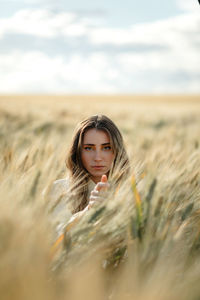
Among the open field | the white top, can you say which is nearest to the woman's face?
the open field

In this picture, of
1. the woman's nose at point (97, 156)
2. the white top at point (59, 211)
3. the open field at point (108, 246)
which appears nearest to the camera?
the open field at point (108, 246)

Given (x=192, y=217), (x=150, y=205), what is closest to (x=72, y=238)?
(x=150, y=205)

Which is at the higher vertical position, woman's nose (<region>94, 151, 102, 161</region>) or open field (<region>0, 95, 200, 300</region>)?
woman's nose (<region>94, 151, 102, 161</region>)

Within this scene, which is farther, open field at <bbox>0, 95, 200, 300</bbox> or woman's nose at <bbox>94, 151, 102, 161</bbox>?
woman's nose at <bbox>94, 151, 102, 161</bbox>

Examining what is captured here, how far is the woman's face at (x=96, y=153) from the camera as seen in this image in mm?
1854

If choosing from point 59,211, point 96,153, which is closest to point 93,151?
point 96,153

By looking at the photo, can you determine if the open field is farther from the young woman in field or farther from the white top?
the young woman in field

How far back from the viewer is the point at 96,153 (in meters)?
1.89

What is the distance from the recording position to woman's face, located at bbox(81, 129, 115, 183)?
73.0 inches

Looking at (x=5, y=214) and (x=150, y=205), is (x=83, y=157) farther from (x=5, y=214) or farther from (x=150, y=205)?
(x=5, y=214)

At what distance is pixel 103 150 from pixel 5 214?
1.17 m

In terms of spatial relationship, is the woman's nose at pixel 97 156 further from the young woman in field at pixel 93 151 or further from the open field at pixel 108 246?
the open field at pixel 108 246

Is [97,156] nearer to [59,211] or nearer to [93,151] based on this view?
[93,151]

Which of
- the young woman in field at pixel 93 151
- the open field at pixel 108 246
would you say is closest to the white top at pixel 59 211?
the open field at pixel 108 246
